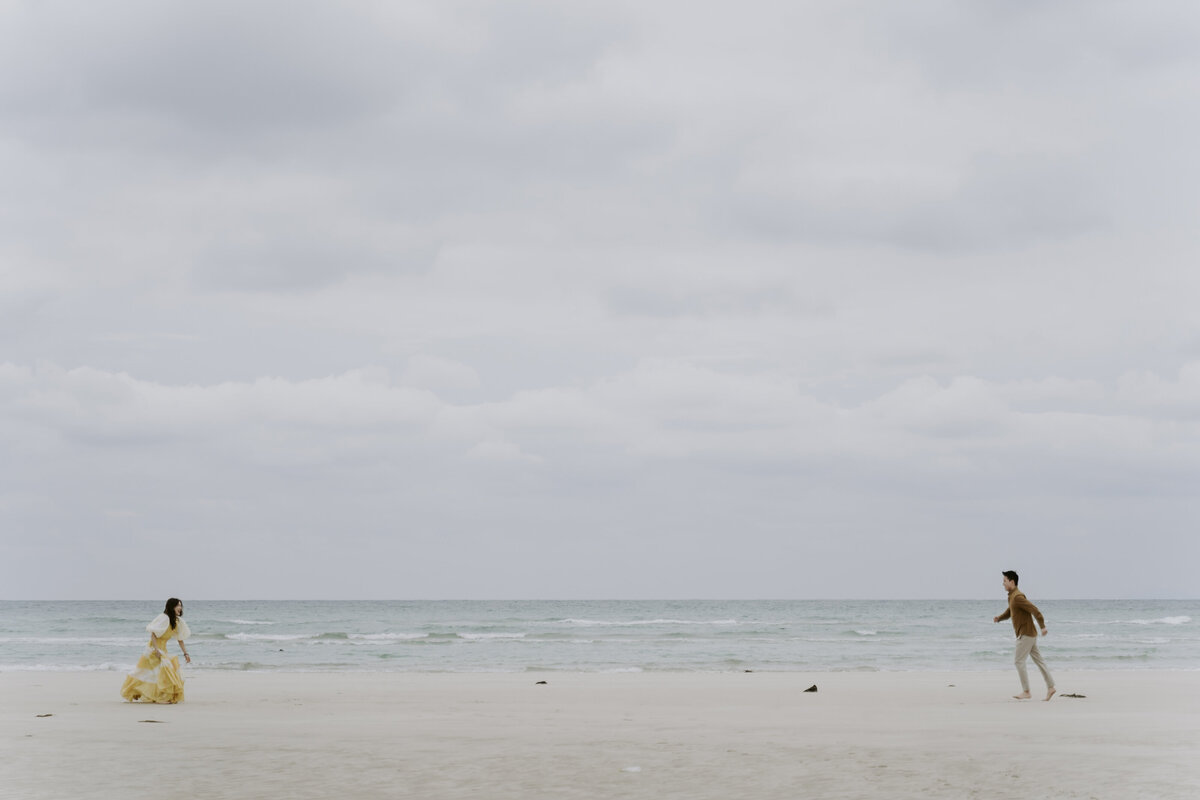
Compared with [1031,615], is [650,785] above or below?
below

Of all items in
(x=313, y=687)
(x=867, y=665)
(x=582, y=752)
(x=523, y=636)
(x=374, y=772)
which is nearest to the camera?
(x=374, y=772)

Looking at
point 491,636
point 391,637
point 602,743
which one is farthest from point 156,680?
point 491,636

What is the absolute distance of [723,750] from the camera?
11.2 meters

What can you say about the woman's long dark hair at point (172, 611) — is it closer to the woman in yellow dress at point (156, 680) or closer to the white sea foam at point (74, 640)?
the woman in yellow dress at point (156, 680)

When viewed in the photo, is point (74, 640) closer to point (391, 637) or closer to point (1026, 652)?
point (391, 637)

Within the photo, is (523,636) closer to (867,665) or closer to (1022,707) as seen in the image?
(867,665)

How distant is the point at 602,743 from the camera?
11.8 m

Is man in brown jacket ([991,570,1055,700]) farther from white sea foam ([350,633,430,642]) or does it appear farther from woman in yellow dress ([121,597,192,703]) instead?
white sea foam ([350,633,430,642])

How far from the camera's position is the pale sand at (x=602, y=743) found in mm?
9039

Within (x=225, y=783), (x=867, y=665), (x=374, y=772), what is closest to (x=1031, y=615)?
(x=374, y=772)

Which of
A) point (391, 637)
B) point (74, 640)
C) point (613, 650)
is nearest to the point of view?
point (613, 650)

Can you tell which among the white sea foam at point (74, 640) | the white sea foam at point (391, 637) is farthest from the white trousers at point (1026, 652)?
the white sea foam at point (74, 640)

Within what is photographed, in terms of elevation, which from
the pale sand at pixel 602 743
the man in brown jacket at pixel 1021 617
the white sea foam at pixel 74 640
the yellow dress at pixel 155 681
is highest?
the man in brown jacket at pixel 1021 617

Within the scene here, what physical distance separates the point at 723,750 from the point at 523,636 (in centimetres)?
3619
